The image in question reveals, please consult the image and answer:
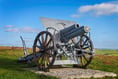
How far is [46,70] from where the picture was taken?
1527 cm

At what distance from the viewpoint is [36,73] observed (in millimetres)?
14602

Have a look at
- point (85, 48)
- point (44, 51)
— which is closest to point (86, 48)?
point (85, 48)

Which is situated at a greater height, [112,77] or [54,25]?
[54,25]

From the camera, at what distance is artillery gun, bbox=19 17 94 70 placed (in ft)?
49.2

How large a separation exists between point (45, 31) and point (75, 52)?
2.40 metres

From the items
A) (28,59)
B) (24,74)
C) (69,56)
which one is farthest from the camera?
(28,59)

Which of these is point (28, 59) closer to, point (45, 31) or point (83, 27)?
point (45, 31)

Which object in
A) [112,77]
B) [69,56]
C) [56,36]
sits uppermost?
[56,36]

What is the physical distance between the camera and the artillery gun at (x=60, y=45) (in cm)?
1500

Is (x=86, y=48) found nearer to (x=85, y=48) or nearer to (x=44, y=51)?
(x=85, y=48)

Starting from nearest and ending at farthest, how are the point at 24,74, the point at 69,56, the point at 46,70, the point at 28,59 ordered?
the point at 24,74, the point at 46,70, the point at 69,56, the point at 28,59

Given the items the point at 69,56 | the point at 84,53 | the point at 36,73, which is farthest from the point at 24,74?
the point at 84,53

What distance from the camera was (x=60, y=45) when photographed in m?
15.6

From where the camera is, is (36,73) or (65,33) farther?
(65,33)
